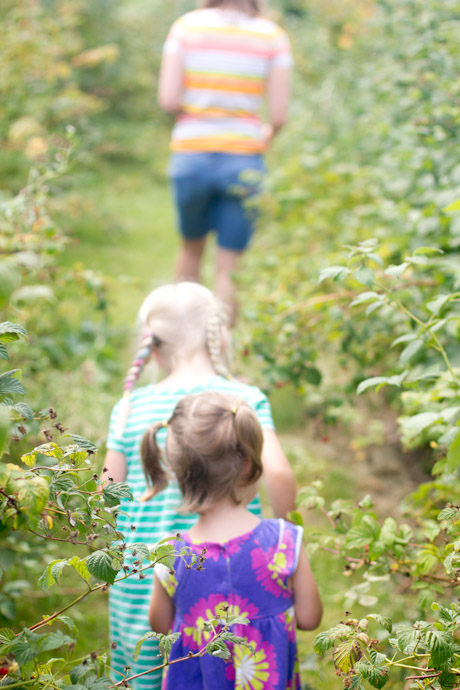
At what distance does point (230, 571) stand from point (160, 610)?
196 millimetres

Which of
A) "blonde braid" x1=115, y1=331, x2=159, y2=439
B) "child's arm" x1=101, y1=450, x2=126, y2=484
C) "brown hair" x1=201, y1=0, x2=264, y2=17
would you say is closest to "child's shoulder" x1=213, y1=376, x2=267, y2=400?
"blonde braid" x1=115, y1=331, x2=159, y2=439

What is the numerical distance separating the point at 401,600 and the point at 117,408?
3.78ft

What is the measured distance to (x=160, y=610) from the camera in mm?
1691

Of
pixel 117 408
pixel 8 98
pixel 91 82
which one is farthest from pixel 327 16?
pixel 117 408

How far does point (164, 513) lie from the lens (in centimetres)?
195

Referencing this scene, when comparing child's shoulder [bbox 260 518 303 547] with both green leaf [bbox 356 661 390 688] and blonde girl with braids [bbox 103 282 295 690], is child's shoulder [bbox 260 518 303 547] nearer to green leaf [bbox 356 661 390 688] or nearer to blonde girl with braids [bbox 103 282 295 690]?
blonde girl with braids [bbox 103 282 295 690]

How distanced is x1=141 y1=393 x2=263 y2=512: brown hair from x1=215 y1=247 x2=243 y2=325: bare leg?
6.65ft

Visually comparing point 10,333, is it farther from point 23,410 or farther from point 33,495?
point 33,495

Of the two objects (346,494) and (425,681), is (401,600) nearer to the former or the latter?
(346,494)

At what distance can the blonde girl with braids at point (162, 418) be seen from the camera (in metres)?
1.92

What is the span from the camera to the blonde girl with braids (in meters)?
1.92

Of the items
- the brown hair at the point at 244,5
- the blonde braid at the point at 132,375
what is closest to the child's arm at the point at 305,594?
the blonde braid at the point at 132,375

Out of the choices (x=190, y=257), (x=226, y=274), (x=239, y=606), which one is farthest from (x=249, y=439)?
(x=190, y=257)

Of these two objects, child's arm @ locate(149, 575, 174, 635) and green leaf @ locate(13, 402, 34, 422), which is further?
child's arm @ locate(149, 575, 174, 635)
